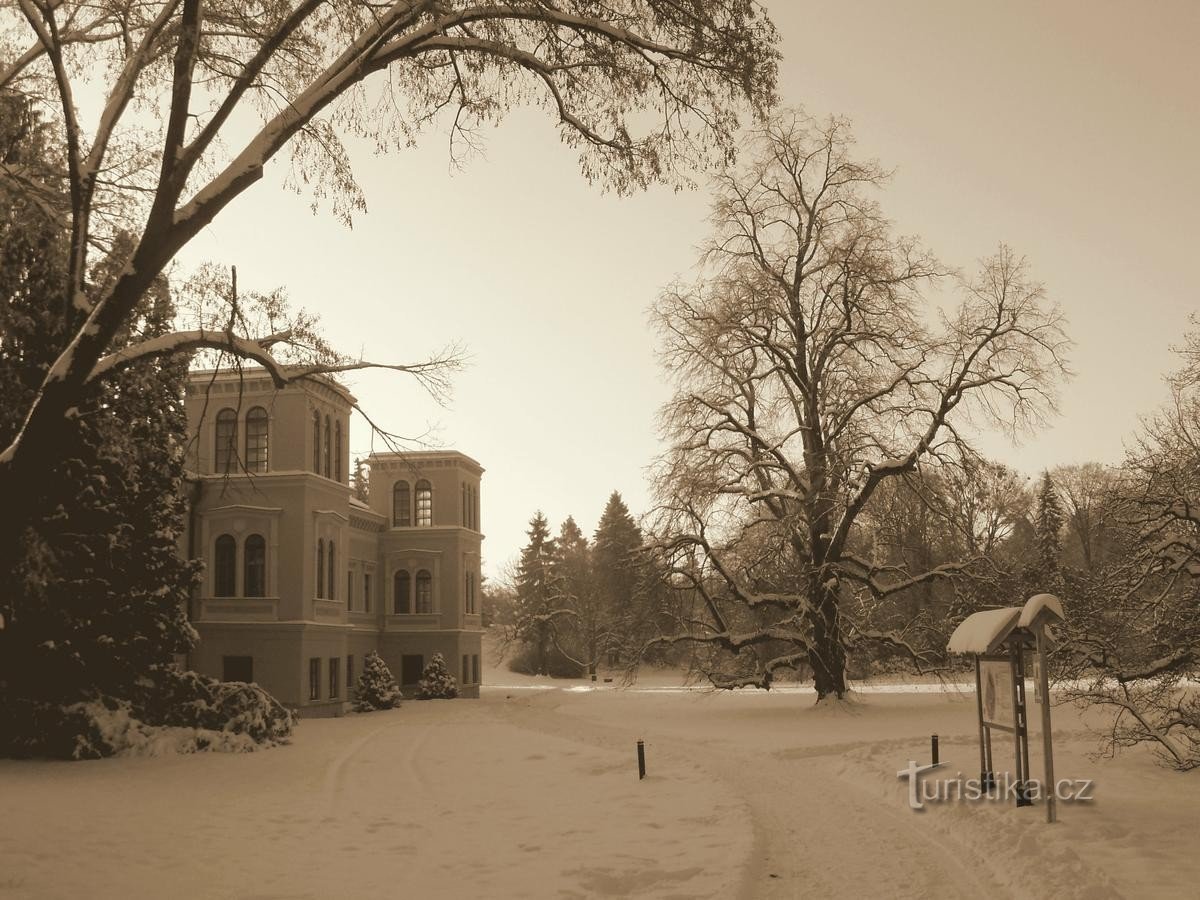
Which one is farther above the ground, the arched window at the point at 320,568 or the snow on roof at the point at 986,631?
the arched window at the point at 320,568

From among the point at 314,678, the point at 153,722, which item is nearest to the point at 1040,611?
the point at 153,722

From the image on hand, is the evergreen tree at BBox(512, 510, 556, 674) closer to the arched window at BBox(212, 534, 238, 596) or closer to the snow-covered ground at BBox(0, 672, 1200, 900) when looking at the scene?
the arched window at BBox(212, 534, 238, 596)

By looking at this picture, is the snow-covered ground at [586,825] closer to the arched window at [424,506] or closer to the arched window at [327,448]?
the arched window at [327,448]

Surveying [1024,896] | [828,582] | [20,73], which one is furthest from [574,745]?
[20,73]

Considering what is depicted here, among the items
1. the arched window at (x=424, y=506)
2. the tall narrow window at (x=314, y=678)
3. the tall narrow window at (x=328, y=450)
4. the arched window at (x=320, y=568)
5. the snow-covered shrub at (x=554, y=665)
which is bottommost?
the snow-covered shrub at (x=554, y=665)

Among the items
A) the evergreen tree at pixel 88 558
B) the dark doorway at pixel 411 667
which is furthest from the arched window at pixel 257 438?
the dark doorway at pixel 411 667

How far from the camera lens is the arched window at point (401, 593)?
4469 cm

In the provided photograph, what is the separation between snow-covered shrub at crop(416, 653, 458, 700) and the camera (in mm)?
41656

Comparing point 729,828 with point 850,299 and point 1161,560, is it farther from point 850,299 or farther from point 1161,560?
point 850,299

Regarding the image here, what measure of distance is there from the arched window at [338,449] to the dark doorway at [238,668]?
698 centimetres

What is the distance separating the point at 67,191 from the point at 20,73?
146 centimetres

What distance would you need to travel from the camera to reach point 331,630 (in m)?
34.8

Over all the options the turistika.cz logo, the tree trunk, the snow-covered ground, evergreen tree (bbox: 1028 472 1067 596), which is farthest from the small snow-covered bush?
evergreen tree (bbox: 1028 472 1067 596)

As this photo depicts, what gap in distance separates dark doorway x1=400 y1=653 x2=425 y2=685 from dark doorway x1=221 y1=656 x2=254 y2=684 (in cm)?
1177
